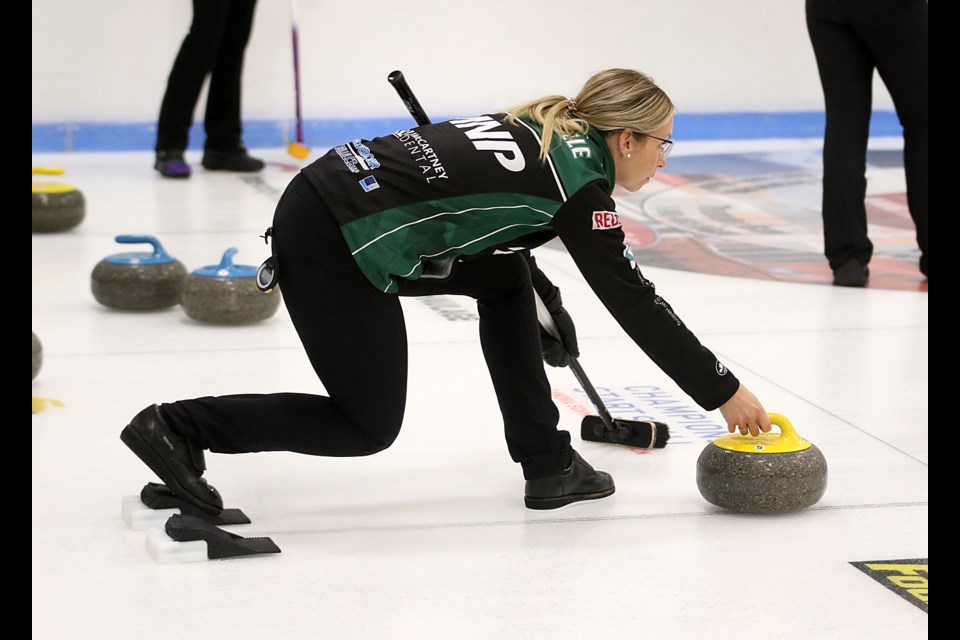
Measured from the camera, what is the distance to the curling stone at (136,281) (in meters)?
4.51

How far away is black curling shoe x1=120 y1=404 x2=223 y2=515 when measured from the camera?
8.64 feet

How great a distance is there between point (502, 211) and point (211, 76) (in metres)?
5.31

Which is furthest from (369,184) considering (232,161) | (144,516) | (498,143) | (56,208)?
(232,161)

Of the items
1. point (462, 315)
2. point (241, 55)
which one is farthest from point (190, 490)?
point (241, 55)

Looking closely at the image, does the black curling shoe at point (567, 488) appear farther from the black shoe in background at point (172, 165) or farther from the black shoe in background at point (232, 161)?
the black shoe in background at point (232, 161)

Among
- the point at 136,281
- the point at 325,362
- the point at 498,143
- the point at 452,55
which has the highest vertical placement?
the point at 498,143

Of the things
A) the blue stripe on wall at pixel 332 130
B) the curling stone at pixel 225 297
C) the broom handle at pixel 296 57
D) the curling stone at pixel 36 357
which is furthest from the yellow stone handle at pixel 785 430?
the blue stripe on wall at pixel 332 130

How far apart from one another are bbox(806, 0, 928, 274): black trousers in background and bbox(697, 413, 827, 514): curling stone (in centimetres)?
236

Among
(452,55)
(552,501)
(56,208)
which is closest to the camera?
(552,501)

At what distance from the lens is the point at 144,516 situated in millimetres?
2686

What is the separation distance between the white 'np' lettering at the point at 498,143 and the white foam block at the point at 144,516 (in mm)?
922

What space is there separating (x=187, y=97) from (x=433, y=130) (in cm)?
480

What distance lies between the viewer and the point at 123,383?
3.74 m

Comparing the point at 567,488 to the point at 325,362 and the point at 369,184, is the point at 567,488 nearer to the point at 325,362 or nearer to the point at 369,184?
the point at 325,362
